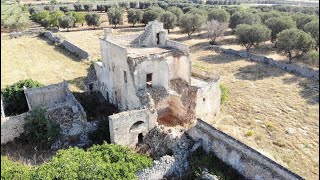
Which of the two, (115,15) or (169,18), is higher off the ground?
(115,15)

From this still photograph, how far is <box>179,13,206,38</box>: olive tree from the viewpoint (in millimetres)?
62875

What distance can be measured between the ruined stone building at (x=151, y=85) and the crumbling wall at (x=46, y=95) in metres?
4.14

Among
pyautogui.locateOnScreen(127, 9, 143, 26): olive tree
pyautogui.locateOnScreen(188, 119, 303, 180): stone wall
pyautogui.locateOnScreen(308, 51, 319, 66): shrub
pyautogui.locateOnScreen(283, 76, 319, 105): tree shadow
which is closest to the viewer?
pyautogui.locateOnScreen(188, 119, 303, 180): stone wall

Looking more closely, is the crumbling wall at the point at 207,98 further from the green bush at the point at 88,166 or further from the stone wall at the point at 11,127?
the stone wall at the point at 11,127

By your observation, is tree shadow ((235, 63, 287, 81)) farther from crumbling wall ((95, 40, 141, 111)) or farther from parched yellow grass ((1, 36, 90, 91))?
parched yellow grass ((1, 36, 90, 91))

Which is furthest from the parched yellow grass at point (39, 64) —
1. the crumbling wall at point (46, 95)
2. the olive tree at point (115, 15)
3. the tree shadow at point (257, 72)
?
the tree shadow at point (257, 72)

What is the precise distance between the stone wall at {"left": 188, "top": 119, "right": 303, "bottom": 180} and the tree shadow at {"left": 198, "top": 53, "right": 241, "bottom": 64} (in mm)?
28697

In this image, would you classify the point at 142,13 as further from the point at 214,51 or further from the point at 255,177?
the point at 255,177

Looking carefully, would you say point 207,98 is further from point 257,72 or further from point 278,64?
point 278,64

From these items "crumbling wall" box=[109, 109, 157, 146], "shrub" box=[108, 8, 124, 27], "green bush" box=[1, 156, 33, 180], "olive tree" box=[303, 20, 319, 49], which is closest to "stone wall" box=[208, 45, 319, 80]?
"olive tree" box=[303, 20, 319, 49]

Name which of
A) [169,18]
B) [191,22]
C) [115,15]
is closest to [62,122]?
[191,22]

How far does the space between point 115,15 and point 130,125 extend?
5573 cm

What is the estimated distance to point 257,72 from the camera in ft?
139

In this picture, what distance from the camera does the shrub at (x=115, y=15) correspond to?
72.1 m
